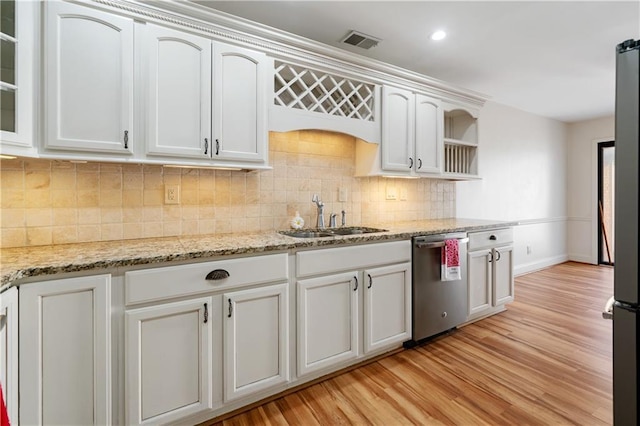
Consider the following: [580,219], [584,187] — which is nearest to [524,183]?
[584,187]

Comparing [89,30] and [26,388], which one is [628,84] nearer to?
[89,30]

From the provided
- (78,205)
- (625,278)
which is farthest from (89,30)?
(625,278)

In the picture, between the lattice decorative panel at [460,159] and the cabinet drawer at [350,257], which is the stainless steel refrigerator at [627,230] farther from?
the lattice decorative panel at [460,159]

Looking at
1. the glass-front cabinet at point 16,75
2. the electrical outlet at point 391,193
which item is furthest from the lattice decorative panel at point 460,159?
the glass-front cabinet at point 16,75

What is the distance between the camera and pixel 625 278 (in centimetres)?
98

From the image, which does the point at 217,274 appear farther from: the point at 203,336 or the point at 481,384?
the point at 481,384

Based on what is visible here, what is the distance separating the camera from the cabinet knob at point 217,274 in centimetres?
163

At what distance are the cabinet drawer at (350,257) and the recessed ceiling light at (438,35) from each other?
5.32 feet

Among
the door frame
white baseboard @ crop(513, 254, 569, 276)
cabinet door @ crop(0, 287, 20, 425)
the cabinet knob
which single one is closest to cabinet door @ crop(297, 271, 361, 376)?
the cabinet knob

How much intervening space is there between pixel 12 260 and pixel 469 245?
3048mm

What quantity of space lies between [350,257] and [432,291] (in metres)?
0.89

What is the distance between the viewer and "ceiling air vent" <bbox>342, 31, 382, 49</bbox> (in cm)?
240

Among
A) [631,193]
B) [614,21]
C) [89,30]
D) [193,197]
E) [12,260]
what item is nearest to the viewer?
[631,193]

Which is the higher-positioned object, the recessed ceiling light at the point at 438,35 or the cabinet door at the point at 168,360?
the recessed ceiling light at the point at 438,35
